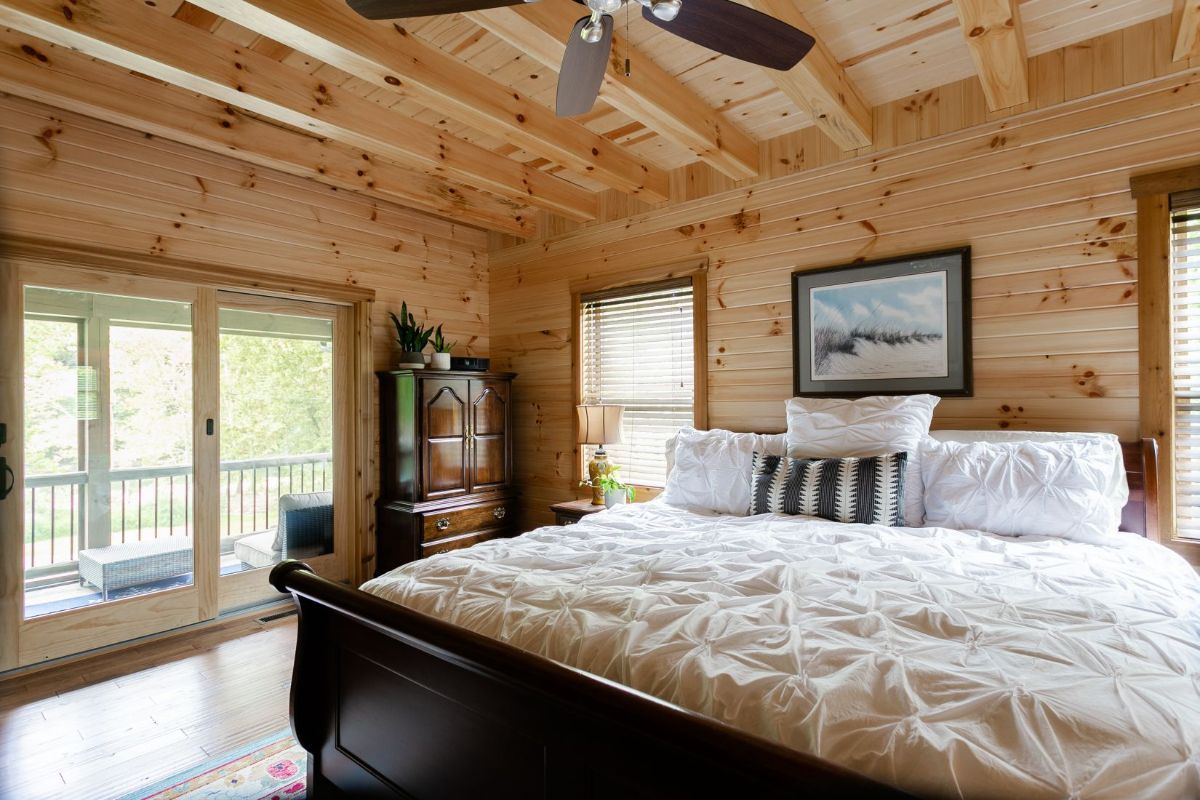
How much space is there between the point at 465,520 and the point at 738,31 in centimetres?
321

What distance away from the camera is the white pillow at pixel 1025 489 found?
2092mm

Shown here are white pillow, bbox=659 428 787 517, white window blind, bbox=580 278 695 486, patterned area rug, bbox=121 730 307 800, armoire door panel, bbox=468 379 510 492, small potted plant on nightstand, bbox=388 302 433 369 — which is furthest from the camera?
armoire door panel, bbox=468 379 510 492

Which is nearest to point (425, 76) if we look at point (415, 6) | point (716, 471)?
point (415, 6)

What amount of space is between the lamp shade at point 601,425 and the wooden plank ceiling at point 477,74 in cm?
133

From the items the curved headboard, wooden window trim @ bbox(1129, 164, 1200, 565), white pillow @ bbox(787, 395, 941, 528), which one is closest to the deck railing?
white pillow @ bbox(787, 395, 941, 528)

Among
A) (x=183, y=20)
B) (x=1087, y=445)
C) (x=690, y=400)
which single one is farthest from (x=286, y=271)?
(x=1087, y=445)

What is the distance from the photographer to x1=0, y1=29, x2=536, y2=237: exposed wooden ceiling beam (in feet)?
8.27

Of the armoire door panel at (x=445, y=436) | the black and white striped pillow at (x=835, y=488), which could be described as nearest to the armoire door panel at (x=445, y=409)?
the armoire door panel at (x=445, y=436)

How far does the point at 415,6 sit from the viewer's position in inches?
59.9

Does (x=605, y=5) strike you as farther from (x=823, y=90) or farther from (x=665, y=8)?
(x=823, y=90)

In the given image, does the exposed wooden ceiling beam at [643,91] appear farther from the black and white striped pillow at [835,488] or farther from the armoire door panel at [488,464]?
the armoire door panel at [488,464]

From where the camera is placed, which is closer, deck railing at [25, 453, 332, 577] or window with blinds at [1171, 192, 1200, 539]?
window with blinds at [1171, 192, 1200, 539]

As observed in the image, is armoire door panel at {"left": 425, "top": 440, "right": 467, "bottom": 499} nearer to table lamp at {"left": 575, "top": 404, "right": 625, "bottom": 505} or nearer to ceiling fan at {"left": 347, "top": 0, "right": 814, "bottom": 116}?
table lamp at {"left": 575, "top": 404, "right": 625, "bottom": 505}

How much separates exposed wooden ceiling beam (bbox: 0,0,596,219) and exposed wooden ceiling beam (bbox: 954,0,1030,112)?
93.5 inches
